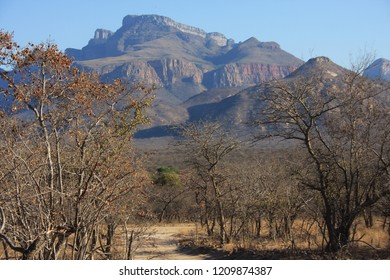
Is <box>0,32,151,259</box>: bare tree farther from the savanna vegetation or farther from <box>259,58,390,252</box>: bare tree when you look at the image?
<box>259,58,390,252</box>: bare tree

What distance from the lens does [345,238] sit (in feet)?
43.2

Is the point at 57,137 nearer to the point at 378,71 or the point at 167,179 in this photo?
the point at 378,71

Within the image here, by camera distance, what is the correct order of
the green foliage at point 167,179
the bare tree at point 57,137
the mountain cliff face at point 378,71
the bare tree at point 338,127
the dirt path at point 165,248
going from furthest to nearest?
the green foliage at point 167,179, the dirt path at point 165,248, the mountain cliff face at point 378,71, the bare tree at point 338,127, the bare tree at point 57,137

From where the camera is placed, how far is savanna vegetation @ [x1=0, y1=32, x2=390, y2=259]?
8.30m

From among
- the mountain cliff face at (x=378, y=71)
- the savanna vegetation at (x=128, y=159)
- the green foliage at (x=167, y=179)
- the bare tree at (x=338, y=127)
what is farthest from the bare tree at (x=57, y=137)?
the green foliage at (x=167, y=179)

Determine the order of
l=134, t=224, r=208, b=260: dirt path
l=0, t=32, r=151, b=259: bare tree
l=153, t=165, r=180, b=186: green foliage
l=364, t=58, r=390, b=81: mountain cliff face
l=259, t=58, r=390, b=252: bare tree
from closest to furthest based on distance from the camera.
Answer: l=0, t=32, r=151, b=259: bare tree → l=259, t=58, r=390, b=252: bare tree → l=364, t=58, r=390, b=81: mountain cliff face → l=134, t=224, r=208, b=260: dirt path → l=153, t=165, r=180, b=186: green foliage

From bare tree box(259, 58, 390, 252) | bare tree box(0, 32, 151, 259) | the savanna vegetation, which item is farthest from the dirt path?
bare tree box(0, 32, 151, 259)

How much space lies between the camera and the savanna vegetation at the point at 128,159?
27.2 feet

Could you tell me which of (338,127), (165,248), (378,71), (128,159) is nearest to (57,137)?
(128,159)

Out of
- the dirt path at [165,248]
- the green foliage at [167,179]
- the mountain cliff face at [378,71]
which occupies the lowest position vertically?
the dirt path at [165,248]

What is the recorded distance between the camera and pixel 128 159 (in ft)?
43.0

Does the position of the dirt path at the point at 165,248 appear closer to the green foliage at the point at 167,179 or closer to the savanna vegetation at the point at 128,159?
the savanna vegetation at the point at 128,159

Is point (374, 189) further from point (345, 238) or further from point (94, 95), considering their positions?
point (94, 95)
